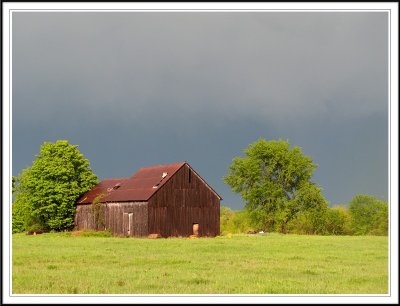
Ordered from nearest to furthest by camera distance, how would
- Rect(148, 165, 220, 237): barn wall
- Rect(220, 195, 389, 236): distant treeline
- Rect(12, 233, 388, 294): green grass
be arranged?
Rect(12, 233, 388, 294): green grass
Rect(148, 165, 220, 237): barn wall
Rect(220, 195, 389, 236): distant treeline

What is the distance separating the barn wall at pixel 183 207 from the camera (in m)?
50.0

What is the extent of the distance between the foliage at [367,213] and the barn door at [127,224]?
26554 mm

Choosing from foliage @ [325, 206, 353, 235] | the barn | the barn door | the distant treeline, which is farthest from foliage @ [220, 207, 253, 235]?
the barn door

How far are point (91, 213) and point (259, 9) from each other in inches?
1731

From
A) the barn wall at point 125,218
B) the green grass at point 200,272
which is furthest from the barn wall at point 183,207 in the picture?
the green grass at point 200,272

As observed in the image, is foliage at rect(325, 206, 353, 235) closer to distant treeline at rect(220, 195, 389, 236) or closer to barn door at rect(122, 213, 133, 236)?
distant treeline at rect(220, 195, 389, 236)

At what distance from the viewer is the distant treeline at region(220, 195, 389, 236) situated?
216 feet

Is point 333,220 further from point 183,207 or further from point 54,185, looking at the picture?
point 54,185

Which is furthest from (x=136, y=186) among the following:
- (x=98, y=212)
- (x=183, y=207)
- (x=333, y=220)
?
(x=333, y=220)

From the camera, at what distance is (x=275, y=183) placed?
67938 millimetres

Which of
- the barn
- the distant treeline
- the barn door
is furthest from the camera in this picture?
the distant treeline

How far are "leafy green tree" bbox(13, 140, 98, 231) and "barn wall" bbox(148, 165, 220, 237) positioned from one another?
39.0 feet

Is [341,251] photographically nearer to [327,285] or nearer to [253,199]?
[327,285]

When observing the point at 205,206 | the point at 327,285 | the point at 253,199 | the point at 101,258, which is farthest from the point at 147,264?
the point at 253,199
